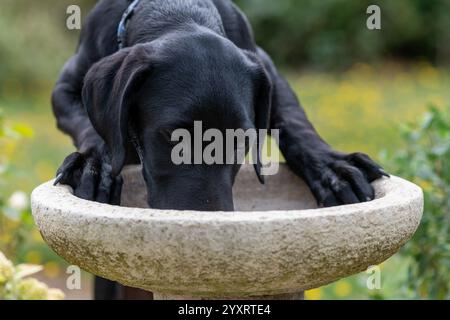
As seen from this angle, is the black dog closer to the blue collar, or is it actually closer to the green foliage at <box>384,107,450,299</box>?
the blue collar

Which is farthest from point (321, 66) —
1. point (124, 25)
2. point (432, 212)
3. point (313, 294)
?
point (124, 25)

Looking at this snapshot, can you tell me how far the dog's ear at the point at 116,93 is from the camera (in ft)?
7.31

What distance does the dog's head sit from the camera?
2168 mm

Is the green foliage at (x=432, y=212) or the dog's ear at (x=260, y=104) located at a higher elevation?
the dog's ear at (x=260, y=104)

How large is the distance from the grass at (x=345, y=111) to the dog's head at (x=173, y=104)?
1589mm

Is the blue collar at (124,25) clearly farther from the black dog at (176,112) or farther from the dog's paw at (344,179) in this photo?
the dog's paw at (344,179)

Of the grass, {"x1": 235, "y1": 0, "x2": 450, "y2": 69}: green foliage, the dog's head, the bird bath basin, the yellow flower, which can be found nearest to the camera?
the bird bath basin

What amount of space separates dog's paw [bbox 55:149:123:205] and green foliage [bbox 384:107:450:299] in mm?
1280

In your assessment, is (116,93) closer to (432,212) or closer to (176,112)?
(176,112)

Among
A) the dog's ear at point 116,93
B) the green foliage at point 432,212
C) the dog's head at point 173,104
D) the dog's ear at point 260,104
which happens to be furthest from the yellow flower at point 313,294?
the dog's ear at point 116,93

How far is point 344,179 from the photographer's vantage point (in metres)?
2.47

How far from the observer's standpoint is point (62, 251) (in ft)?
6.52

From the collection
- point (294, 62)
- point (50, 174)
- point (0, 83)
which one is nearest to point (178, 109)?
point (50, 174)

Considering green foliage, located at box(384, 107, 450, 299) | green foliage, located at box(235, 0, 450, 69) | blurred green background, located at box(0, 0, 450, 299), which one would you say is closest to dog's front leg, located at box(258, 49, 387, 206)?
green foliage, located at box(384, 107, 450, 299)
